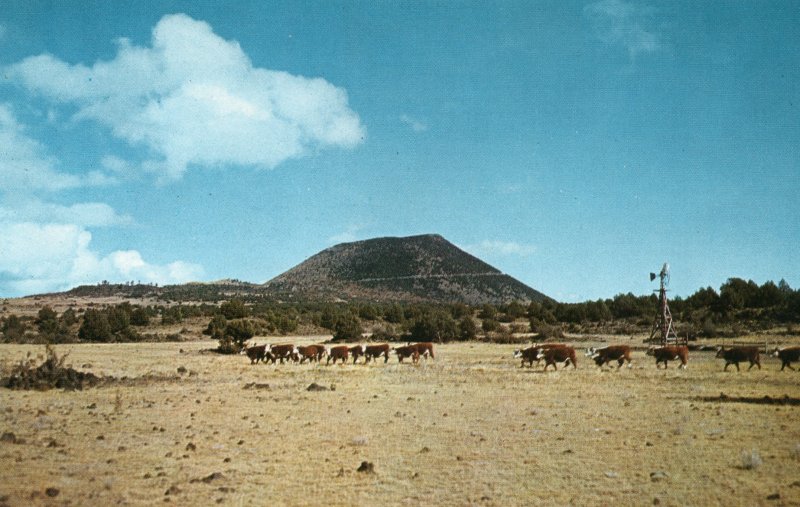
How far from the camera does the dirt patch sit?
16659mm

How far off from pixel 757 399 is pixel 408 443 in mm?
10955

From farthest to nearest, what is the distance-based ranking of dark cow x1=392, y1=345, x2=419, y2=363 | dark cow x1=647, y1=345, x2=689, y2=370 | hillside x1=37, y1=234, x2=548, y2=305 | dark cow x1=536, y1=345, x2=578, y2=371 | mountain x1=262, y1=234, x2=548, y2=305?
mountain x1=262, y1=234, x2=548, y2=305, hillside x1=37, y1=234, x2=548, y2=305, dark cow x1=392, y1=345, x2=419, y2=363, dark cow x1=536, y1=345, x2=578, y2=371, dark cow x1=647, y1=345, x2=689, y2=370

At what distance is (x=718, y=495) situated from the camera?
28.0 feet

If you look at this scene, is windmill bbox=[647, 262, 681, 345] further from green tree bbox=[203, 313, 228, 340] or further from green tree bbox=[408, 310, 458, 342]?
green tree bbox=[203, 313, 228, 340]

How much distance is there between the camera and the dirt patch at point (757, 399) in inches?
656

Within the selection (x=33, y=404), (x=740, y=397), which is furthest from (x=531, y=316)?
(x=33, y=404)

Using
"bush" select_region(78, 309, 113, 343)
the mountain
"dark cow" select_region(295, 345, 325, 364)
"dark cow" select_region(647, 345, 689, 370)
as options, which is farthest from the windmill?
the mountain

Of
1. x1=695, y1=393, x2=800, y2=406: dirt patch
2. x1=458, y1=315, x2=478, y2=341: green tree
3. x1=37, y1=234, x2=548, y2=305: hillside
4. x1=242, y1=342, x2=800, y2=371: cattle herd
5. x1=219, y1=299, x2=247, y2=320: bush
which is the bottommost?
x1=695, y1=393, x2=800, y2=406: dirt patch

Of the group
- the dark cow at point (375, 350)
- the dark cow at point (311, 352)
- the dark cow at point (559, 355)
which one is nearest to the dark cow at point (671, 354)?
the dark cow at point (559, 355)

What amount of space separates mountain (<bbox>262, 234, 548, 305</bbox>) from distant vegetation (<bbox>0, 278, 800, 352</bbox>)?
37663 millimetres

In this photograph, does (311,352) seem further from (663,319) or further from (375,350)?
(663,319)

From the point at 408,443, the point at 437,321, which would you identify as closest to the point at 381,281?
the point at 437,321

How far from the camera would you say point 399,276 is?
131 m

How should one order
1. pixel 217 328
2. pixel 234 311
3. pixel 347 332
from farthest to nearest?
pixel 234 311 → pixel 217 328 → pixel 347 332
